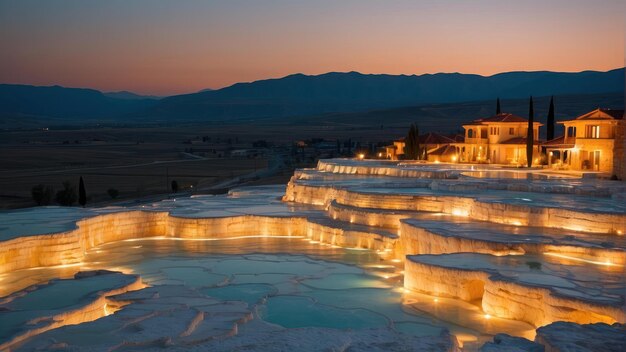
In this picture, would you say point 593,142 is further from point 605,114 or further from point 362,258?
point 362,258

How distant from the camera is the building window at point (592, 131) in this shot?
76.3 ft

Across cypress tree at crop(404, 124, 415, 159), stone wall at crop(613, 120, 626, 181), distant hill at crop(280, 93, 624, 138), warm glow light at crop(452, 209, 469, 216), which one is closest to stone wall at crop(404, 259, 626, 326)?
warm glow light at crop(452, 209, 469, 216)

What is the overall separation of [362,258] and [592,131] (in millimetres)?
12297

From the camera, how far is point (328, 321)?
1042 cm

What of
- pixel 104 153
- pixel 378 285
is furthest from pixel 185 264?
pixel 104 153

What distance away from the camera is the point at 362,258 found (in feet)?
49.7

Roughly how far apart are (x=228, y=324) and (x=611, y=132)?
17.7 m

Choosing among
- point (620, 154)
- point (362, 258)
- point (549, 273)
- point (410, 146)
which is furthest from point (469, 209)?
point (410, 146)

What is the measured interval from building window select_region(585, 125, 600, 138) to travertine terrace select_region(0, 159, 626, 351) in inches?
117

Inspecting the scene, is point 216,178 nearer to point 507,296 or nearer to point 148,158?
point 148,158

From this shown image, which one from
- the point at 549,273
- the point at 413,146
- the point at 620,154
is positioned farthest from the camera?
the point at 413,146

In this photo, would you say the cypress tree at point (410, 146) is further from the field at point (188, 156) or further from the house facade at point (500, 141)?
the field at point (188, 156)

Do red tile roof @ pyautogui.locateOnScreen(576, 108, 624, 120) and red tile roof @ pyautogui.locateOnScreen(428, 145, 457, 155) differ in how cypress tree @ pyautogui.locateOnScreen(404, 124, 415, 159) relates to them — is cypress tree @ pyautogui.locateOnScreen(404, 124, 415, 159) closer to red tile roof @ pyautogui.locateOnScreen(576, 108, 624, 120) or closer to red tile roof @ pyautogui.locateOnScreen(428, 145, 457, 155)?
red tile roof @ pyautogui.locateOnScreen(428, 145, 457, 155)

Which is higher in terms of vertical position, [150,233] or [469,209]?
[469,209]
